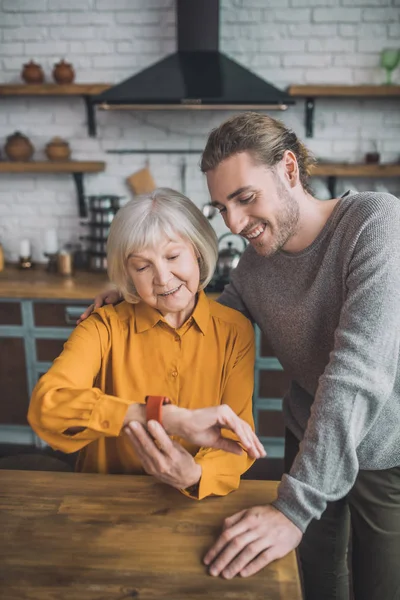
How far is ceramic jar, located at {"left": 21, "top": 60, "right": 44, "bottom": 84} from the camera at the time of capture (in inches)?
126

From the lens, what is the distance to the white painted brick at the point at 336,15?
310 centimetres

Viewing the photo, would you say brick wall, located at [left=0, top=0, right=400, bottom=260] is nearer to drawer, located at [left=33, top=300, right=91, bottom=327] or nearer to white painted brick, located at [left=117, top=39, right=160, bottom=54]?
white painted brick, located at [left=117, top=39, right=160, bottom=54]

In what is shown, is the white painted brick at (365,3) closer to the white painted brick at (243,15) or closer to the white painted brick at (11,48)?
the white painted brick at (243,15)

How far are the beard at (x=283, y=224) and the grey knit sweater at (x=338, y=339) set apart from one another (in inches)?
2.4

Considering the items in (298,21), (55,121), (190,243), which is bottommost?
(190,243)

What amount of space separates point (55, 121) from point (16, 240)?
0.82 m

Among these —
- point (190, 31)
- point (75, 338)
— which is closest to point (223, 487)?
point (75, 338)

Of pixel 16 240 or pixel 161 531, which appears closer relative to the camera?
pixel 161 531

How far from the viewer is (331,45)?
124 inches

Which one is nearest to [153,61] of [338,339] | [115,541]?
[338,339]

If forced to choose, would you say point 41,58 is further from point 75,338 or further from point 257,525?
point 257,525

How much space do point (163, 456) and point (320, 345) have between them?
21.1 inches

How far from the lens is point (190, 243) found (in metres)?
1.31

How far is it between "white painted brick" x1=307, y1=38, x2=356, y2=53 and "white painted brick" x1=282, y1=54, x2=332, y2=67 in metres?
0.04
